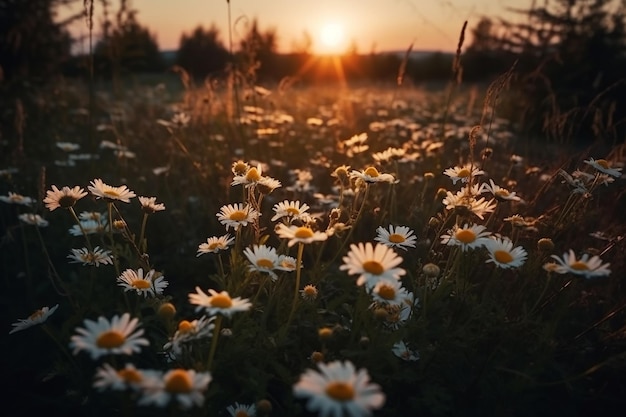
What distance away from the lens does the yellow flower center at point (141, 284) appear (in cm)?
189

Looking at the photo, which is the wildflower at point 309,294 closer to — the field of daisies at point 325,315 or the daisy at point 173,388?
the field of daisies at point 325,315

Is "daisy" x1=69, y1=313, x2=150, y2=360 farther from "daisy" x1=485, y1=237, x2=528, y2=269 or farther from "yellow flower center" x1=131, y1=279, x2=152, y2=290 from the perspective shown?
"daisy" x1=485, y1=237, x2=528, y2=269

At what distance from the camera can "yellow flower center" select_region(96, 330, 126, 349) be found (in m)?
1.27

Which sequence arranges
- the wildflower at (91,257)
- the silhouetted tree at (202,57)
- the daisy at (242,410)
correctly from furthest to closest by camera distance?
the silhouetted tree at (202,57) < the wildflower at (91,257) < the daisy at (242,410)

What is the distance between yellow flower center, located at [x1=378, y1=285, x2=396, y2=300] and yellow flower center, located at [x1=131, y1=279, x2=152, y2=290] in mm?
933

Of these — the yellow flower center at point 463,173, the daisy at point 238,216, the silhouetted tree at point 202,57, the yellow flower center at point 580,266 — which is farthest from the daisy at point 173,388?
the silhouetted tree at point 202,57

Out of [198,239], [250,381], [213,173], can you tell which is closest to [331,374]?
[250,381]

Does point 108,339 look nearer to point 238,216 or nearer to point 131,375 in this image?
point 131,375

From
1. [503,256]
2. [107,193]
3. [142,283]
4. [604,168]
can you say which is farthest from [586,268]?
[107,193]

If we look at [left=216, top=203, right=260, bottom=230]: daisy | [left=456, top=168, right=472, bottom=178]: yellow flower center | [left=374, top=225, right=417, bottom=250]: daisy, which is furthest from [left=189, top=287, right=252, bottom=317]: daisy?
[left=456, top=168, right=472, bottom=178]: yellow flower center

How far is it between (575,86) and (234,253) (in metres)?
9.18

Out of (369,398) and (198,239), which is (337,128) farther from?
(369,398)

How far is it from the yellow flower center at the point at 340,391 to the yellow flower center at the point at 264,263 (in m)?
0.68

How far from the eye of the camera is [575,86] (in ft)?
29.4
